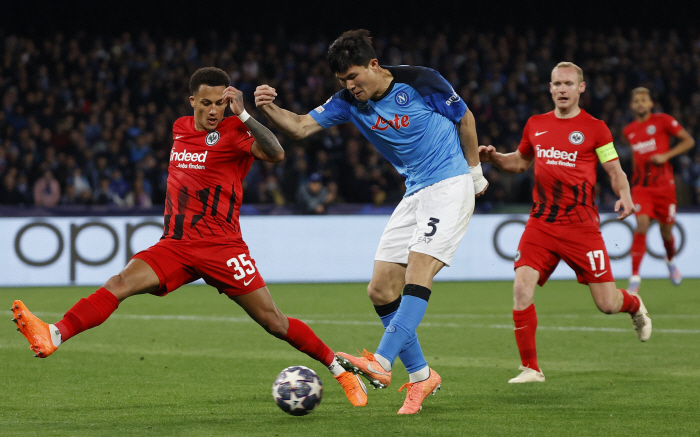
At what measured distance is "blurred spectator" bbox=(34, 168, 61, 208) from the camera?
14.6 meters

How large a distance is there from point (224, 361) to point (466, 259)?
7.64 meters

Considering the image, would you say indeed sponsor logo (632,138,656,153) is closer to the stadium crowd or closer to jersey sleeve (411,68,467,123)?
the stadium crowd

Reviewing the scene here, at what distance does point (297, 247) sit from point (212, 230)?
8567 millimetres

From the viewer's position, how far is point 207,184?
519cm

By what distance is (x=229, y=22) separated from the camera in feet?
71.2

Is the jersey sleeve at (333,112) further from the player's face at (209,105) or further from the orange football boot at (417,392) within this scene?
the orange football boot at (417,392)

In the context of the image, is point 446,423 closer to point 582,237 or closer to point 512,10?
point 582,237

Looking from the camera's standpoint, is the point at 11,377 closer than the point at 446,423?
No

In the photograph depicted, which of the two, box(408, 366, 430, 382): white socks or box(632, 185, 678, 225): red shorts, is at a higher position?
box(632, 185, 678, 225): red shorts

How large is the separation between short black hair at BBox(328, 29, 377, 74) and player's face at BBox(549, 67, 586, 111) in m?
1.80

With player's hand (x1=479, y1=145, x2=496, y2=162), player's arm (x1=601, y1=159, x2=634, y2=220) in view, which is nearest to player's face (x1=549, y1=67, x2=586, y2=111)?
player's arm (x1=601, y1=159, x2=634, y2=220)

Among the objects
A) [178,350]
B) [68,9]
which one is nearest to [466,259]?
[178,350]

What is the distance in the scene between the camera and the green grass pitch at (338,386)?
456 centimetres

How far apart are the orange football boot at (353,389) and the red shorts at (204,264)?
73 cm
